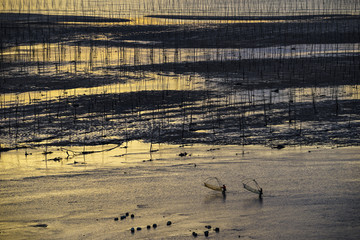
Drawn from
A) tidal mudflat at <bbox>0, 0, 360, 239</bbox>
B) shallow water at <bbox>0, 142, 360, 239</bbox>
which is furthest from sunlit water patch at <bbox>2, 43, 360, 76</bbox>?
shallow water at <bbox>0, 142, 360, 239</bbox>

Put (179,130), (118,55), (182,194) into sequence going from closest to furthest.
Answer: (182,194), (179,130), (118,55)

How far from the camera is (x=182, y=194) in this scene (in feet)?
39.7

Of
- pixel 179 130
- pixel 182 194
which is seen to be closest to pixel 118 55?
pixel 179 130

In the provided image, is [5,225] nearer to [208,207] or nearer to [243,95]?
[208,207]

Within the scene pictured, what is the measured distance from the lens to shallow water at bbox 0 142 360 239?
34.4 feet

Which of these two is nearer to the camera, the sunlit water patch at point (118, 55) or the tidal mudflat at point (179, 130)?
the tidal mudflat at point (179, 130)

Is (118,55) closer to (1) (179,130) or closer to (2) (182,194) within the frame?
(1) (179,130)

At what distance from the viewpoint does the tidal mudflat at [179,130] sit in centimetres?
1102

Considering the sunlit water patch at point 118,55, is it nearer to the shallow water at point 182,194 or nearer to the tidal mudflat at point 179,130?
the tidal mudflat at point 179,130

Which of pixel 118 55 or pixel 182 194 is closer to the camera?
pixel 182 194

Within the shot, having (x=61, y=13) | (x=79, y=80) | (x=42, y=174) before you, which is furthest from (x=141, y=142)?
(x=61, y=13)

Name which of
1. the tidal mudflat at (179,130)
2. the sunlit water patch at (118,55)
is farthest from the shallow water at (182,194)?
the sunlit water patch at (118,55)

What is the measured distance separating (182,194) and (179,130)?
4944 mm

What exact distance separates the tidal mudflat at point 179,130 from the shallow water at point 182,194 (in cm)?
4
